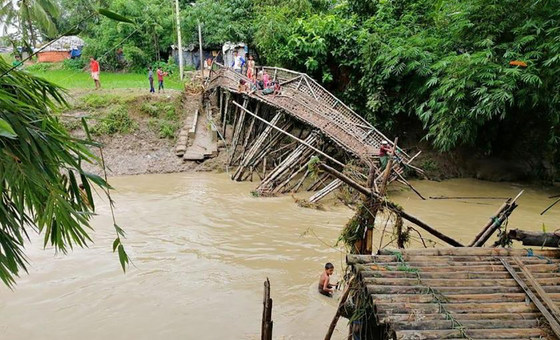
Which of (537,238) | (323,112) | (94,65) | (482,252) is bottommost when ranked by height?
(323,112)

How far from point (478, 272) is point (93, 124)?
51.6ft

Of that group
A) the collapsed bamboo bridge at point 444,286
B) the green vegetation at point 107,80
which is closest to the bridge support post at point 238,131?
the green vegetation at point 107,80

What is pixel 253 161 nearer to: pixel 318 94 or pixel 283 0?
pixel 318 94

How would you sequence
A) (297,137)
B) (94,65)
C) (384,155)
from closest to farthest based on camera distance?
(384,155) → (297,137) → (94,65)

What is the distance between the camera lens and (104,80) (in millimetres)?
21500

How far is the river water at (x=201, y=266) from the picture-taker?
240 inches

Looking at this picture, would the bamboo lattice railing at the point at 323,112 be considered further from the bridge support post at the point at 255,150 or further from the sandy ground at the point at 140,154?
the sandy ground at the point at 140,154

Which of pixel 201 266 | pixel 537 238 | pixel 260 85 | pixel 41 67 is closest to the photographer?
pixel 537 238

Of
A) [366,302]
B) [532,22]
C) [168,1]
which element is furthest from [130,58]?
[366,302]

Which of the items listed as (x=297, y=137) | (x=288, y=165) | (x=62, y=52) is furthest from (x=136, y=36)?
(x=288, y=165)

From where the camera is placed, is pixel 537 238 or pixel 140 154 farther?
pixel 140 154

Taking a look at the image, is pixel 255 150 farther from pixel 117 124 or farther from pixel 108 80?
pixel 108 80

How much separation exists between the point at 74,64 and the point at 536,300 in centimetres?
2747

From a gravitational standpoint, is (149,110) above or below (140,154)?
above
